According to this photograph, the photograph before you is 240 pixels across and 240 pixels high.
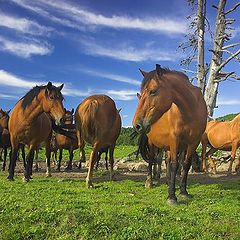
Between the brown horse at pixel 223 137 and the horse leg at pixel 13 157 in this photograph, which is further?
the brown horse at pixel 223 137

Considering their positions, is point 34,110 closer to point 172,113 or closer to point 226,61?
point 172,113

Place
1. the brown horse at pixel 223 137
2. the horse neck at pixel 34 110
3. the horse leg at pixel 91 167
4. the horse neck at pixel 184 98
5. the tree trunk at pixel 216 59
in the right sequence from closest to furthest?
the horse neck at pixel 184 98
the horse leg at pixel 91 167
the horse neck at pixel 34 110
the brown horse at pixel 223 137
the tree trunk at pixel 216 59

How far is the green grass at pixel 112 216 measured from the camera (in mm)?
6098

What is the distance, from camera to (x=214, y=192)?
9.55 meters

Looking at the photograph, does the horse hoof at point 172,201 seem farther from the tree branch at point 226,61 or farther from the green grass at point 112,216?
the tree branch at point 226,61

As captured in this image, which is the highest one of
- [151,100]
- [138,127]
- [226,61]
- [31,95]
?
[226,61]

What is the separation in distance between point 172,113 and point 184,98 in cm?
50

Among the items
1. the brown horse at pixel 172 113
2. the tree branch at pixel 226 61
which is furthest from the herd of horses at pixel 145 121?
the tree branch at pixel 226 61

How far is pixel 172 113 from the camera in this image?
342 inches

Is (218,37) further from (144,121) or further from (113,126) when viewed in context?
(144,121)

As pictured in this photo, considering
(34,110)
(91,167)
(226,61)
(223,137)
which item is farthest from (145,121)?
(226,61)

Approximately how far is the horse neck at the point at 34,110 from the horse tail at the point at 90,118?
5.48ft

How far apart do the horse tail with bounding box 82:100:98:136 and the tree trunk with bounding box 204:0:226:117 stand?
1022 cm

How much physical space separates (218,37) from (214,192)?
1179cm
